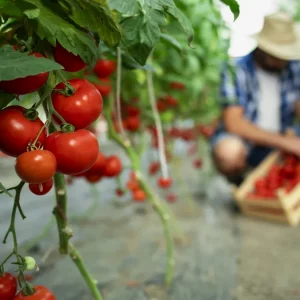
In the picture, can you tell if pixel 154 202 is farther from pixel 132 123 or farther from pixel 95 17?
pixel 95 17

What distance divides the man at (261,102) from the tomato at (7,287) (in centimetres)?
168

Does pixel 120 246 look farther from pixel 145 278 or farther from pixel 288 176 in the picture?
pixel 288 176

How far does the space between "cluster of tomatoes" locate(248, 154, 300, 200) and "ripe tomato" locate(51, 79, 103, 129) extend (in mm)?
1518

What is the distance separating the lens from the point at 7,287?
0.51 meters

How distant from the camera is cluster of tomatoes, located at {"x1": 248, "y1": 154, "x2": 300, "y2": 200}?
1.92 metres

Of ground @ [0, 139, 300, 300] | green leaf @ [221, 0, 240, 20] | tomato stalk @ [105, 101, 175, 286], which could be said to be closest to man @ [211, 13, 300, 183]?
ground @ [0, 139, 300, 300]

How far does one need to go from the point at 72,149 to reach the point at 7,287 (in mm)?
203

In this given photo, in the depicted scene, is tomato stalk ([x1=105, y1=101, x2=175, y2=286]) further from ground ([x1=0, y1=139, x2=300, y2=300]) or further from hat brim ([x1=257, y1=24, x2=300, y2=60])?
hat brim ([x1=257, y1=24, x2=300, y2=60])

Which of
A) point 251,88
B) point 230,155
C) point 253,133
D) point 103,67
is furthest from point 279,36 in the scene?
point 103,67

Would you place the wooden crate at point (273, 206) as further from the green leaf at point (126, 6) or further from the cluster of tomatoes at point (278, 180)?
the green leaf at point (126, 6)

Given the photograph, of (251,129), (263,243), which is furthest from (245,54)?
(263,243)

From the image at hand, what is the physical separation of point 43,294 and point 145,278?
0.66m

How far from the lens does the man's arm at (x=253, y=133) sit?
6.62 ft

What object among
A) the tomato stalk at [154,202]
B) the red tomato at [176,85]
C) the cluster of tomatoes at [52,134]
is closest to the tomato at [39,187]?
→ the cluster of tomatoes at [52,134]
